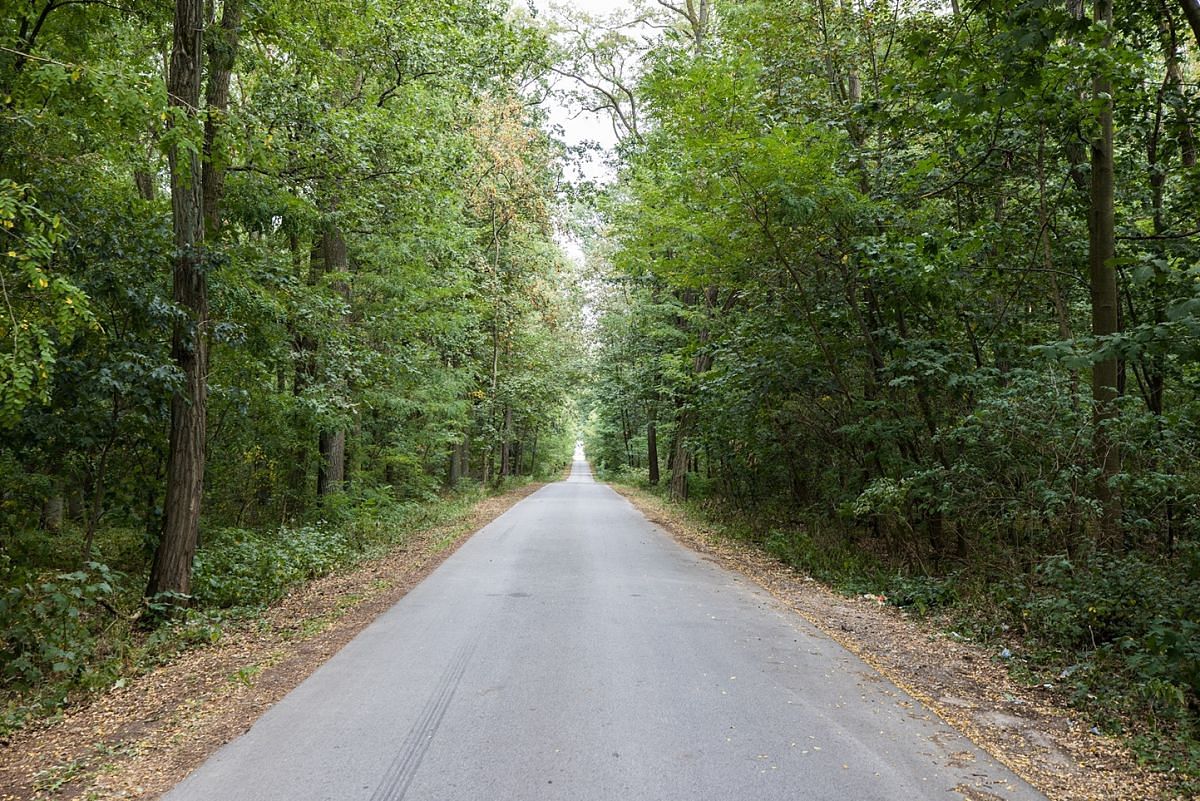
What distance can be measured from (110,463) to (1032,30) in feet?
35.8

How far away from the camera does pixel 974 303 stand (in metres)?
8.75

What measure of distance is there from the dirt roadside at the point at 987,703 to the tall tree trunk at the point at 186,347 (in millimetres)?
7091

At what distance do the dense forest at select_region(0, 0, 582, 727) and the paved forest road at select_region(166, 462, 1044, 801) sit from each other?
229cm

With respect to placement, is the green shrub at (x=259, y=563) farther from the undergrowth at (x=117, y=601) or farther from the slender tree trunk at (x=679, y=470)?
the slender tree trunk at (x=679, y=470)

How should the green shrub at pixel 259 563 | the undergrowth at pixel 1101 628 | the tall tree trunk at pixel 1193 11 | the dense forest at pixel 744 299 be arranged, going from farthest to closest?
the green shrub at pixel 259 563
the dense forest at pixel 744 299
the tall tree trunk at pixel 1193 11
the undergrowth at pixel 1101 628

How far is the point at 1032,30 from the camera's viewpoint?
182 inches

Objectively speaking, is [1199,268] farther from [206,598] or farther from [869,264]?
[206,598]

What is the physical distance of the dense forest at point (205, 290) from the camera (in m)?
5.63

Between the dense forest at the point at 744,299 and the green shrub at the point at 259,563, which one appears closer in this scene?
the dense forest at the point at 744,299

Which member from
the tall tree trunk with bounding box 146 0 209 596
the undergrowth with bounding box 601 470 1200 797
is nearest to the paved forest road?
the undergrowth with bounding box 601 470 1200 797

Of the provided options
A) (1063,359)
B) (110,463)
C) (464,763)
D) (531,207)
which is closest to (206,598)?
(110,463)

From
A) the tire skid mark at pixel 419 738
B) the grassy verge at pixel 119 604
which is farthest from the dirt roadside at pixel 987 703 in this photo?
the grassy verge at pixel 119 604

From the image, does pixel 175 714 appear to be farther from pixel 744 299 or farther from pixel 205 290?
pixel 744 299

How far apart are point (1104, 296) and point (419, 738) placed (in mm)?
7159
